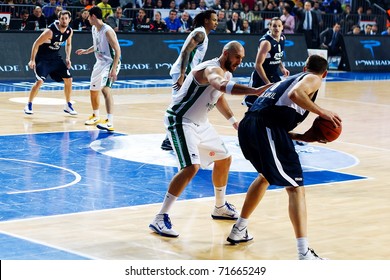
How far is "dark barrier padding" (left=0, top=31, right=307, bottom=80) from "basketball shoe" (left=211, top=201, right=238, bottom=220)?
45.6ft

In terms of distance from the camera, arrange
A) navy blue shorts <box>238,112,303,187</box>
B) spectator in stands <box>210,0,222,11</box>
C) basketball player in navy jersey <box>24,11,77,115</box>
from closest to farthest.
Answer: navy blue shorts <box>238,112,303,187</box>, basketball player in navy jersey <box>24,11,77,115</box>, spectator in stands <box>210,0,222,11</box>

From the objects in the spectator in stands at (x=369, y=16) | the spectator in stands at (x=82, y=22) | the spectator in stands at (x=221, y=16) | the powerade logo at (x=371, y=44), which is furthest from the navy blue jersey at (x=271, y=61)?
the spectator in stands at (x=369, y=16)

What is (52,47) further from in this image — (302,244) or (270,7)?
(270,7)

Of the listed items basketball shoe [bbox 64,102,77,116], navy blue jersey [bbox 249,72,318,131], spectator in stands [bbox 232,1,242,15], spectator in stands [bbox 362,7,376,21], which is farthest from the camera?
spectator in stands [bbox 362,7,376,21]

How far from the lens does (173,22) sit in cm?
2641

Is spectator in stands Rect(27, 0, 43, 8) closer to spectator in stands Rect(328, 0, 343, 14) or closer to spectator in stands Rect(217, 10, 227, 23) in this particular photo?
spectator in stands Rect(217, 10, 227, 23)

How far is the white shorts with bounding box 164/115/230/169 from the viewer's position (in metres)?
8.53

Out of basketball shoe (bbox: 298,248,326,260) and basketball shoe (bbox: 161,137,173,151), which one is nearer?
basketball shoe (bbox: 298,248,326,260)

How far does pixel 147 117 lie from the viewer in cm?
1683

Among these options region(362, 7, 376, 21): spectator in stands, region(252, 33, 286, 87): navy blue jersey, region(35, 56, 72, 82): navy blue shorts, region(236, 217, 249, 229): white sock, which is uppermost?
region(252, 33, 286, 87): navy blue jersey

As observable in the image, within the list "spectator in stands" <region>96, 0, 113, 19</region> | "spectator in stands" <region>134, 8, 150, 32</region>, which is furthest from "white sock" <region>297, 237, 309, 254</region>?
"spectator in stands" <region>96, 0, 113, 19</region>

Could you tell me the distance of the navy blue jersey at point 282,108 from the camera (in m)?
7.77

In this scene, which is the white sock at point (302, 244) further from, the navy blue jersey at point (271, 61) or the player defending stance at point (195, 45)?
the navy blue jersey at point (271, 61)

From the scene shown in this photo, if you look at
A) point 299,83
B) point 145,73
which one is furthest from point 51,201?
point 145,73
